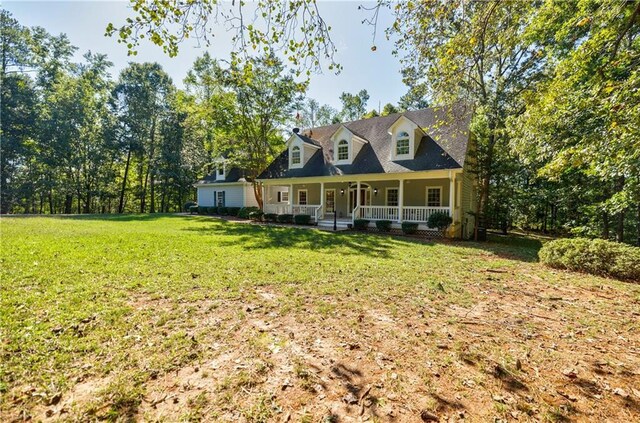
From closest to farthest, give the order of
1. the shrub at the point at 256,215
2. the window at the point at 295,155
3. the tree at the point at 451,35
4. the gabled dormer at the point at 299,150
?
1. the tree at the point at 451,35
2. the gabled dormer at the point at 299,150
3. the window at the point at 295,155
4. the shrub at the point at 256,215

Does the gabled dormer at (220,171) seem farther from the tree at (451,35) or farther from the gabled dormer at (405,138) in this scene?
the tree at (451,35)

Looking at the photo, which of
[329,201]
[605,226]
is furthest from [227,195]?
[605,226]

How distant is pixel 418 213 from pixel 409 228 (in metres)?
1.13

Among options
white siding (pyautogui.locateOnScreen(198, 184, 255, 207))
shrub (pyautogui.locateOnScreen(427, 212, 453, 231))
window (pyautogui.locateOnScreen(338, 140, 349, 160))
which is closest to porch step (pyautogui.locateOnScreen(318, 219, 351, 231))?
window (pyautogui.locateOnScreen(338, 140, 349, 160))

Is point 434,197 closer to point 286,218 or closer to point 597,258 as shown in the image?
point 286,218

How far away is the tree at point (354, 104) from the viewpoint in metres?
38.6

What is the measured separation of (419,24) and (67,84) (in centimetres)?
3594

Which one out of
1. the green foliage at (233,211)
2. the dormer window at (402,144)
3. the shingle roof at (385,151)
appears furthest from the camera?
the green foliage at (233,211)

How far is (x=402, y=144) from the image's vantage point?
49.9 feet

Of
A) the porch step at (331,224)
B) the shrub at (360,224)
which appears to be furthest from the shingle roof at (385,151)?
the porch step at (331,224)

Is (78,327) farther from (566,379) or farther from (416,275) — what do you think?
(416,275)

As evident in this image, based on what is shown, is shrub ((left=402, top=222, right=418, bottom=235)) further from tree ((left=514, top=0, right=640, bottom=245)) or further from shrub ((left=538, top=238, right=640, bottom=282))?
shrub ((left=538, top=238, right=640, bottom=282))

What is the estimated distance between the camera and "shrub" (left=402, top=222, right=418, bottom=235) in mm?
13766

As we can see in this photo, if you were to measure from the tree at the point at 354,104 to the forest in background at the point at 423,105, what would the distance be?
157 mm
